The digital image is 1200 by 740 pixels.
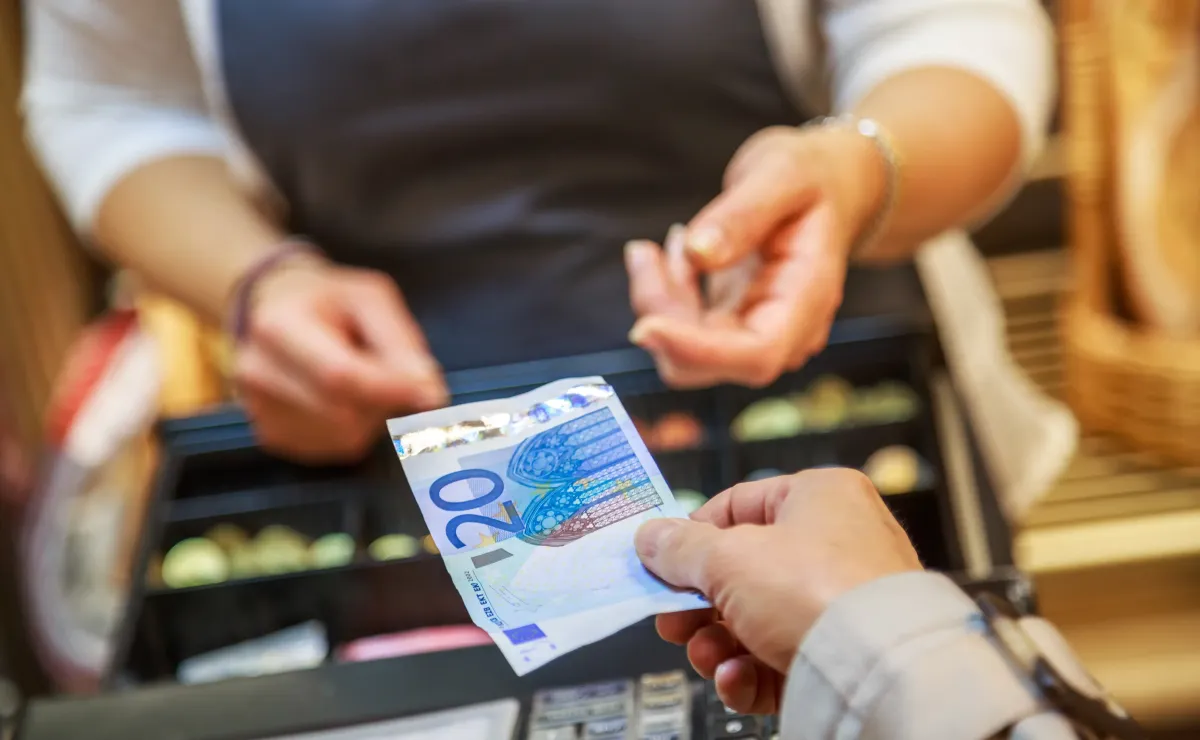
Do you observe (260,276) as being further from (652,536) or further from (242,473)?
(652,536)

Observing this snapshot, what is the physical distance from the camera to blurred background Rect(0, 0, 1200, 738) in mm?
559

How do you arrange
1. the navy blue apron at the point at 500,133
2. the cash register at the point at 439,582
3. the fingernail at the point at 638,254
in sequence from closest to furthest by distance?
the cash register at the point at 439,582 < the fingernail at the point at 638,254 < the navy blue apron at the point at 500,133

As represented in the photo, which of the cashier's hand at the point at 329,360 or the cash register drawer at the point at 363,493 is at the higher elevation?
the cashier's hand at the point at 329,360

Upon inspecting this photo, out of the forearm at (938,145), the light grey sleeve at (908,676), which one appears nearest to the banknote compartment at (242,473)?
the forearm at (938,145)

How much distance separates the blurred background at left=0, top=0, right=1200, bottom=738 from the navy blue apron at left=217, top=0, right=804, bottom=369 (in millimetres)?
97

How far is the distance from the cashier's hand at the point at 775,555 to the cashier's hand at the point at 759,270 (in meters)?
0.13

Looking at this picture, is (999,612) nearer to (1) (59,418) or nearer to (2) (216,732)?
(2) (216,732)

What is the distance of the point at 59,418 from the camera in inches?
35.1

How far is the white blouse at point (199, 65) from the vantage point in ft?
1.80

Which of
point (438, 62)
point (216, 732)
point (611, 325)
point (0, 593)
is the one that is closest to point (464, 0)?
point (438, 62)

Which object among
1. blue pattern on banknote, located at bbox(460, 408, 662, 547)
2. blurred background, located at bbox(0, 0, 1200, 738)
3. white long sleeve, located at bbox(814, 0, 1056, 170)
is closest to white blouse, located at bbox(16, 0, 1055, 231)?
white long sleeve, located at bbox(814, 0, 1056, 170)

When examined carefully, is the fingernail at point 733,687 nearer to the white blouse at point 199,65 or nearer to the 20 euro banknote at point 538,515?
the 20 euro banknote at point 538,515

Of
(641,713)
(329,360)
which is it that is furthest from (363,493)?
(641,713)

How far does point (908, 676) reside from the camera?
246 millimetres
